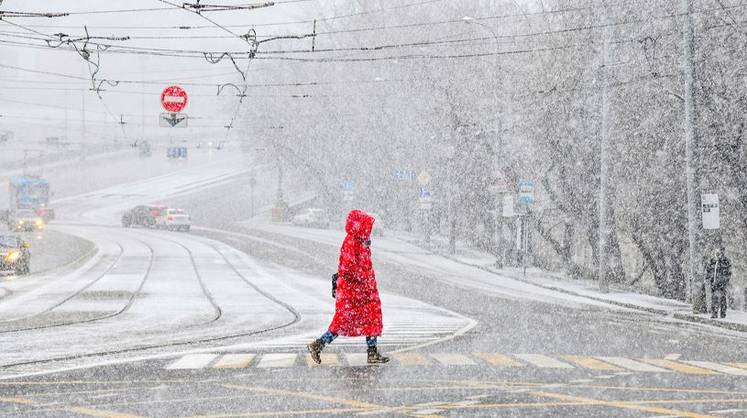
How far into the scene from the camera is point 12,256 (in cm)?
3709

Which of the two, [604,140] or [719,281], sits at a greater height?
[604,140]

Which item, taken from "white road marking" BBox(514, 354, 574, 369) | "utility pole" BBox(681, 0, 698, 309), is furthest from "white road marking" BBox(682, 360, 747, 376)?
"utility pole" BBox(681, 0, 698, 309)

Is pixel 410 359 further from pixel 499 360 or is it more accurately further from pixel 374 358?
pixel 499 360

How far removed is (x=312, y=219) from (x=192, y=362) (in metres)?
64.8

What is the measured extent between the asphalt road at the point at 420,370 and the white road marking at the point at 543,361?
0.02 metres

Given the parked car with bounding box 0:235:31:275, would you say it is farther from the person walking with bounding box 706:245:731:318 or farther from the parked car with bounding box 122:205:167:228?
the parked car with bounding box 122:205:167:228

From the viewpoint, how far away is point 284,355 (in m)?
14.5

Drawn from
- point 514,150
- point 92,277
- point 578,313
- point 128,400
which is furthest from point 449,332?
point 514,150

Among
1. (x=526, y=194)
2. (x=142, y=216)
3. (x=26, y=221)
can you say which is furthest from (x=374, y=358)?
(x=142, y=216)

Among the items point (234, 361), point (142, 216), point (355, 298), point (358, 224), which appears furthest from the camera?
point (142, 216)

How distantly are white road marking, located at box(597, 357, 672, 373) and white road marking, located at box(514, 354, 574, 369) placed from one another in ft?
2.34

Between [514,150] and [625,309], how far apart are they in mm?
20433

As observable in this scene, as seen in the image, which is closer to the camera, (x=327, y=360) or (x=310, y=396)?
(x=310, y=396)

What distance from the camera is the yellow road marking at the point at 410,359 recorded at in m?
13.4
